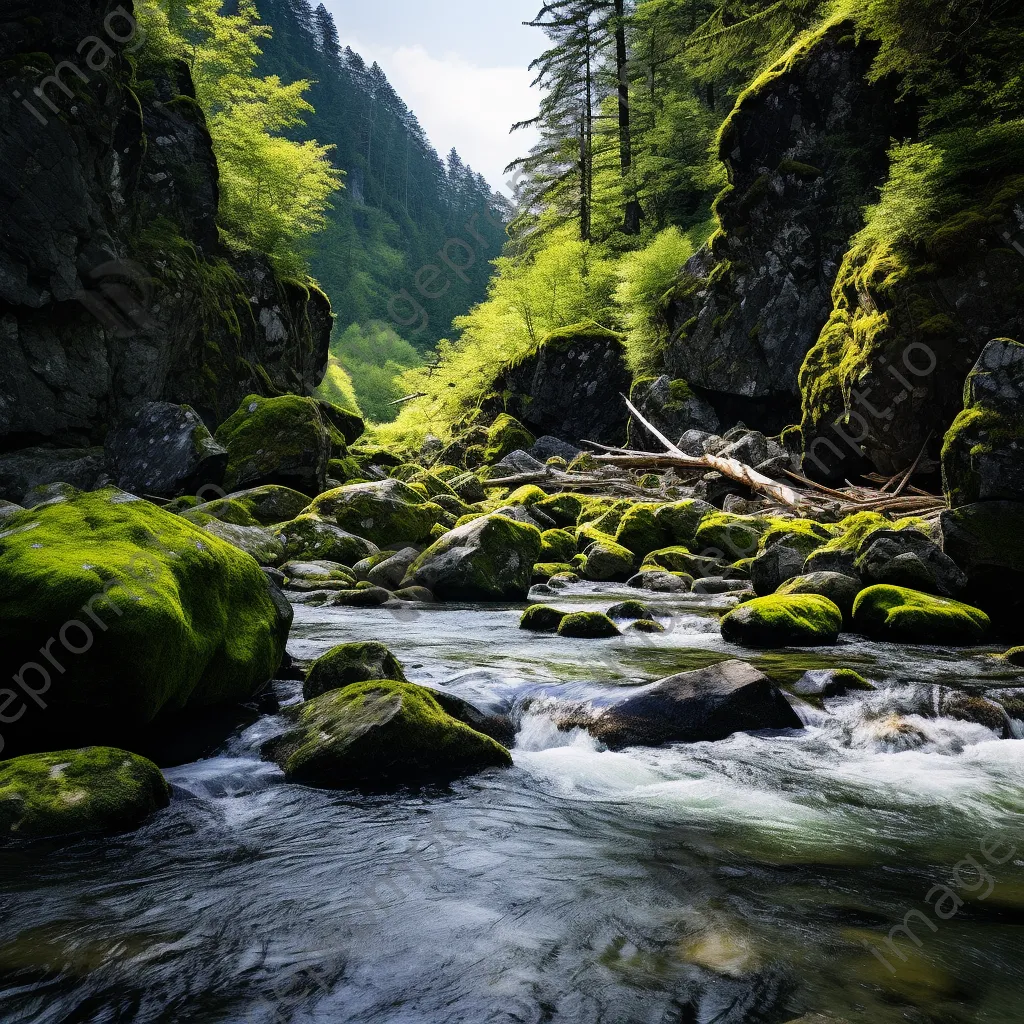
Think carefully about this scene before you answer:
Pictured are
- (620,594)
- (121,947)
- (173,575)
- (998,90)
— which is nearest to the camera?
(121,947)

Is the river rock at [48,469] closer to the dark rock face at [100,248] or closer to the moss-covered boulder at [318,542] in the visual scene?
the dark rock face at [100,248]

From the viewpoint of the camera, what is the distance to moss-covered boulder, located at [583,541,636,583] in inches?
547

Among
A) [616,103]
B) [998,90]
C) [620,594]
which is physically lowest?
[620,594]

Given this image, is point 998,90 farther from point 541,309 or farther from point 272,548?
point 541,309

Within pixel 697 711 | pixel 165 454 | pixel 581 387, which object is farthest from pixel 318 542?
pixel 581 387

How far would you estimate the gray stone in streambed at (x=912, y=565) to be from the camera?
9188mm

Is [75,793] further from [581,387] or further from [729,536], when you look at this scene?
[581,387]

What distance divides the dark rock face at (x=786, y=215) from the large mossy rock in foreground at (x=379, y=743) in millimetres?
20447

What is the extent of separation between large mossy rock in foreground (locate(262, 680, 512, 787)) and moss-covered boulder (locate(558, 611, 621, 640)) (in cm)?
418

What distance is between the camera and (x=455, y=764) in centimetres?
455

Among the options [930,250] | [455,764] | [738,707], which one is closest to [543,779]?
[455,764]

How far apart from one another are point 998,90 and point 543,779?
17.2 metres

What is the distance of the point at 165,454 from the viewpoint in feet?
52.0

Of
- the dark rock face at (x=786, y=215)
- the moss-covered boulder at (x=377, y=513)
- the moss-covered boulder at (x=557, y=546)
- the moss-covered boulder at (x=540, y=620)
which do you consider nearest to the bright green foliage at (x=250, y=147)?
the moss-covered boulder at (x=377, y=513)
